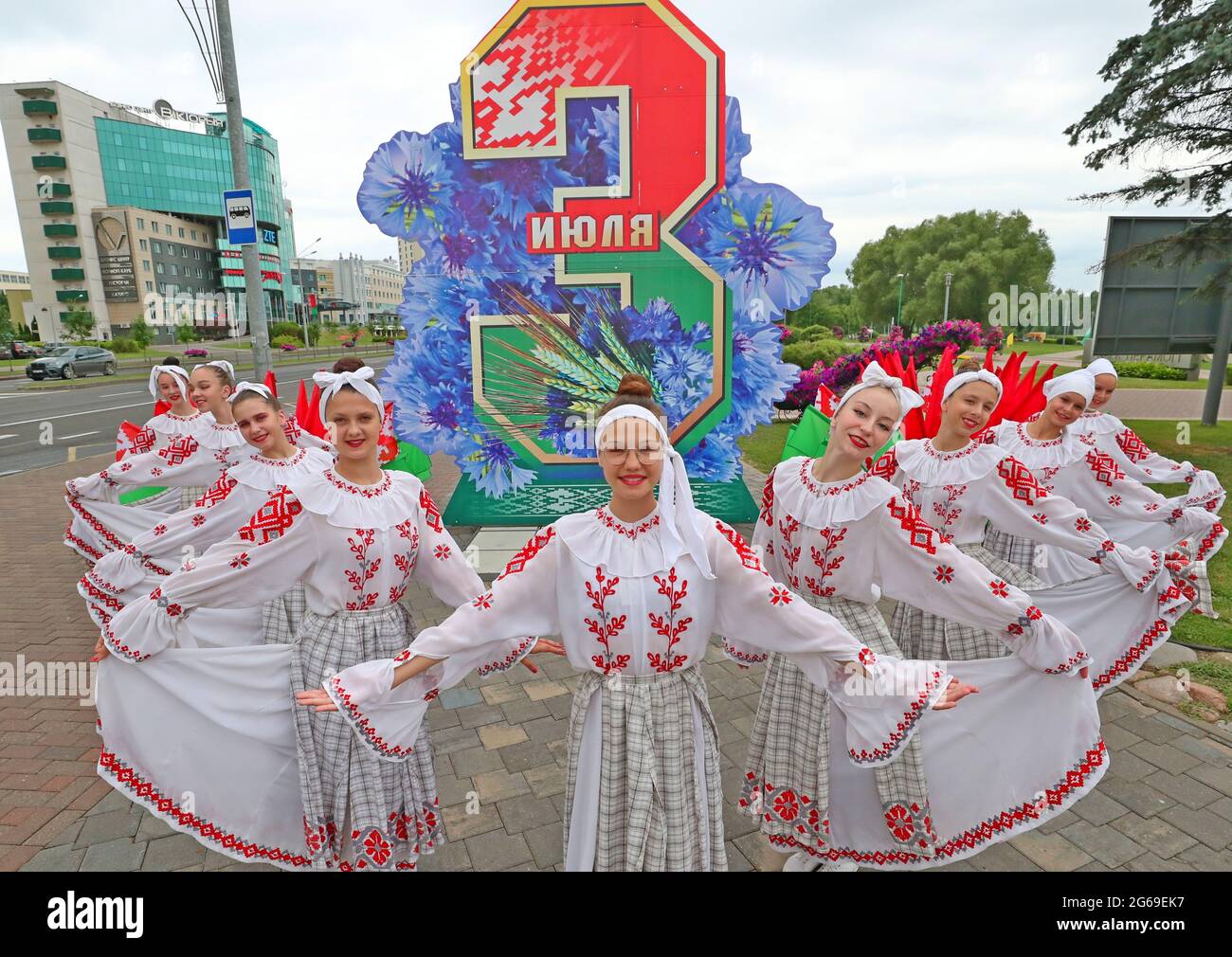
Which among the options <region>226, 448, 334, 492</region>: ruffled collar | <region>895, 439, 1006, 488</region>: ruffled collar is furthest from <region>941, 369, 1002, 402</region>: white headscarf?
<region>226, 448, 334, 492</region>: ruffled collar

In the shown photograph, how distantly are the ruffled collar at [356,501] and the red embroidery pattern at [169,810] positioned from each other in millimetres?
1233

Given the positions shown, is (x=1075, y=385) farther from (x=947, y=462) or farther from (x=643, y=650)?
(x=643, y=650)

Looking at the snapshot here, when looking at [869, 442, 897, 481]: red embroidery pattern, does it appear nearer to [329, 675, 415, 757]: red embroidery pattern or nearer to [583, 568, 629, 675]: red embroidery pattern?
[583, 568, 629, 675]: red embroidery pattern

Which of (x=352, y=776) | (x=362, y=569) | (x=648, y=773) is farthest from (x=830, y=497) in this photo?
(x=352, y=776)

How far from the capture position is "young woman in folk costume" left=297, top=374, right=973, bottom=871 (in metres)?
2.13

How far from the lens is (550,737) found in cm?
396

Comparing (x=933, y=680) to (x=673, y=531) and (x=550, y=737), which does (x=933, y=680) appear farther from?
(x=550, y=737)

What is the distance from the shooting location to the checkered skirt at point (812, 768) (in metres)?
2.58

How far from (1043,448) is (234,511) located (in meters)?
5.20

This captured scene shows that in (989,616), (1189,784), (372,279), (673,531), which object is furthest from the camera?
(372,279)

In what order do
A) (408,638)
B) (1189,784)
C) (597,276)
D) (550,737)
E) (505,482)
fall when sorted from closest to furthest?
1. (408,638)
2. (1189,784)
3. (550,737)
4. (597,276)
5. (505,482)

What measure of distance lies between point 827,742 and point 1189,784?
2.32 m

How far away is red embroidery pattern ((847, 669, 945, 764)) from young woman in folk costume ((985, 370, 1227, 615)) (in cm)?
253
